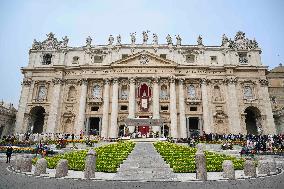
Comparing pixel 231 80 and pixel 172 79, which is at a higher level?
pixel 231 80

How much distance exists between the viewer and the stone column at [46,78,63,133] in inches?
2082

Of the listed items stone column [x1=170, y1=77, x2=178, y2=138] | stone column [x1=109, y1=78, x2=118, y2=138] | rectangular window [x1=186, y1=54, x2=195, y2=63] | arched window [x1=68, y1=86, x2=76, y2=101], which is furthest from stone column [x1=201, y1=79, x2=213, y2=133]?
arched window [x1=68, y1=86, x2=76, y2=101]

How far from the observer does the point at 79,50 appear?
60.2m

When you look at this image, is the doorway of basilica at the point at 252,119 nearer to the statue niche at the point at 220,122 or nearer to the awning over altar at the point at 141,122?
the statue niche at the point at 220,122

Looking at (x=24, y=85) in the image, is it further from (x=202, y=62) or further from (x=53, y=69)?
(x=202, y=62)

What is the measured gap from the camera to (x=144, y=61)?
55656 millimetres

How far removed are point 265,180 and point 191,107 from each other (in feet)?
142

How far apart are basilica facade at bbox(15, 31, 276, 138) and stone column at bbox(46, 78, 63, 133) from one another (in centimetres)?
22

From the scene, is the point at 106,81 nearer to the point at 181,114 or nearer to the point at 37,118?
the point at 181,114

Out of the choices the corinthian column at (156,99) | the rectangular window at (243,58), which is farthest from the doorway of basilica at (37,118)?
the rectangular window at (243,58)

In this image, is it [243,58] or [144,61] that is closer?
[144,61]

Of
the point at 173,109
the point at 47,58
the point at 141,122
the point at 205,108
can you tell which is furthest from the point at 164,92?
the point at 47,58

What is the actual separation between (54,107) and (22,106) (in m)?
7.43

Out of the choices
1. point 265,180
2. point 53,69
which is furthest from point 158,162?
point 53,69
